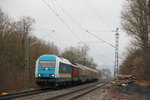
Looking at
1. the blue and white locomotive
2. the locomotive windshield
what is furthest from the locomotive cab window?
the locomotive windshield

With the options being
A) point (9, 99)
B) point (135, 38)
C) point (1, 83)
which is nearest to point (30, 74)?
point (1, 83)

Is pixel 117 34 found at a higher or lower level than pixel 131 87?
higher

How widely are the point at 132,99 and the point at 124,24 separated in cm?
1543

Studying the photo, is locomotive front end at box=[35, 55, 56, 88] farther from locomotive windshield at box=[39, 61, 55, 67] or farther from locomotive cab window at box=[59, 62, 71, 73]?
locomotive cab window at box=[59, 62, 71, 73]

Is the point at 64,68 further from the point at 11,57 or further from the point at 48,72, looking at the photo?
the point at 11,57

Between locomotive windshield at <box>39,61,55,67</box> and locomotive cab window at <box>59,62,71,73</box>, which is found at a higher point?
locomotive windshield at <box>39,61,55,67</box>

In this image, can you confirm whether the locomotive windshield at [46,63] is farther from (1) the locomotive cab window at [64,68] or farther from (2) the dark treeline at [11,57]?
(2) the dark treeline at [11,57]

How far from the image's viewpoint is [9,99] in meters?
14.9

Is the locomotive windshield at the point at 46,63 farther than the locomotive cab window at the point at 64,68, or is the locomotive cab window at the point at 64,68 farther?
the locomotive cab window at the point at 64,68

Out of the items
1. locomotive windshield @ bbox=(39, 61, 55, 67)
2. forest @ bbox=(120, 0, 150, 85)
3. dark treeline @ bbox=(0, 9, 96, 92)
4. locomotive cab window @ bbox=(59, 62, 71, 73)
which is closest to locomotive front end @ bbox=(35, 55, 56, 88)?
locomotive windshield @ bbox=(39, 61, 55, 67)

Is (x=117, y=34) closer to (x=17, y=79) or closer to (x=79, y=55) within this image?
(x=17, y=79)

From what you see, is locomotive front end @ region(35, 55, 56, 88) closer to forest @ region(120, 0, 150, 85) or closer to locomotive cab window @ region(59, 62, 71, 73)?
locomotive cab window @ region(59, 62, 71, 73)

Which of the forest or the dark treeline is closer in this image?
the forest

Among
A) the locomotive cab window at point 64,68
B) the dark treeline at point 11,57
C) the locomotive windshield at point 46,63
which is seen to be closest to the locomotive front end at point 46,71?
the locomotive windshield at point 46,63
